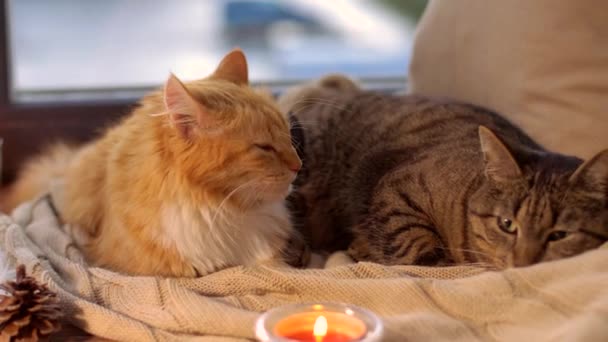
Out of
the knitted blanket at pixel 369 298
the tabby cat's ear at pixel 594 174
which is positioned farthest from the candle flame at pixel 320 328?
the tabby cat's ear at pixel 594 174

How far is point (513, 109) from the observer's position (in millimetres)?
2031

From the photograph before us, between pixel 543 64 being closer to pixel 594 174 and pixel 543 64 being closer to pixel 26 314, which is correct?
pixel 594 174

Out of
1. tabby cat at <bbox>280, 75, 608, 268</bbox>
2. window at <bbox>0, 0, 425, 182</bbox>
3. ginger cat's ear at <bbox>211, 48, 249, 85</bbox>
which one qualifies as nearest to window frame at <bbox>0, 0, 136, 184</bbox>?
window at <bbox>0, 0, 425, 182</bbox>

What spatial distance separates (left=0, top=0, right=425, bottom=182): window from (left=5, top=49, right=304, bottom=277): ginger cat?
3.14 ft

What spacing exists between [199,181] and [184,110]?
0.15 m

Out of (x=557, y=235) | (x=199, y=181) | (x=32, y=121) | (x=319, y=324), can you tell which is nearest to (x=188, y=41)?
(x=32, y=121)

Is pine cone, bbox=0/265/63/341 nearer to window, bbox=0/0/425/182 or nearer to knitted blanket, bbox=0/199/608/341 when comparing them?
knitted blanket, bbox=0/199/608/341

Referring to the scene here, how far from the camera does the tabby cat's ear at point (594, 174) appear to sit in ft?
4.59

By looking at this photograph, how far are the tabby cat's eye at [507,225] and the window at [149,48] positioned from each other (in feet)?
4.97

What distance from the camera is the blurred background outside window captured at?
2752mm

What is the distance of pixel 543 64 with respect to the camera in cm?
197

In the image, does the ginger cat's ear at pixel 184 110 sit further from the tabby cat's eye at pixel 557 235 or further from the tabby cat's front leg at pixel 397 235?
the tabby cat's eye at pixel 557 235

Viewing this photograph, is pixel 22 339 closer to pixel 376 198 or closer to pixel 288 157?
pixel 288 157

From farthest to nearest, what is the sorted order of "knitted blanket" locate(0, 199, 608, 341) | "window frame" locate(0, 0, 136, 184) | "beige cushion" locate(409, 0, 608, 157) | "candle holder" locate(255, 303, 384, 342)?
"window frame" locate(0, 0, 136, 184) → "beige cushion" locate(409, 0, 608, 157) → "knitted blanket" locate(0, 199, 608, 341) → "candle holder" locate(255, 303, 384, 342)
